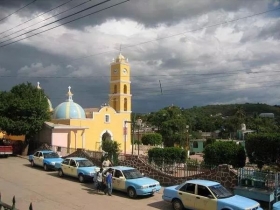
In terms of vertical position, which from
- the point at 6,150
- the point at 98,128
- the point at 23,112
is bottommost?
the point at 6,150

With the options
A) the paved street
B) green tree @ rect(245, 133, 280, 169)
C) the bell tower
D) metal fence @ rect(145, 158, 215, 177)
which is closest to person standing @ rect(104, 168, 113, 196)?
the paved street

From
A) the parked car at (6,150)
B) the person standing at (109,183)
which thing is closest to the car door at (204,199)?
the person standing at (109,183)

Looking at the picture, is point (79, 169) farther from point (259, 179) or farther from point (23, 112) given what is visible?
point (23, 112)

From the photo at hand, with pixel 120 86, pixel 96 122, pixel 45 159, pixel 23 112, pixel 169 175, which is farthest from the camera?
pixel 120 86

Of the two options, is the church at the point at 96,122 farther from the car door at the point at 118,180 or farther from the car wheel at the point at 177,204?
the car wheel at the point at 177,204

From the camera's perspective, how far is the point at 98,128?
135 feet

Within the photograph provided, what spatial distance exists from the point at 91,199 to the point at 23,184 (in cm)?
508

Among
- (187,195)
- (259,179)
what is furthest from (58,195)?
(259,179)

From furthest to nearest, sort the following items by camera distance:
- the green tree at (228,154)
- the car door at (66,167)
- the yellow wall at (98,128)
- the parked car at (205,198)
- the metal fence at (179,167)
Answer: the yellow wall at (98,128), the green tree at (228,154), the car door at (66,167), the metal fence at (179,167), the parked car at (205,198)

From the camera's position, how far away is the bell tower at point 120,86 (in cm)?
4638

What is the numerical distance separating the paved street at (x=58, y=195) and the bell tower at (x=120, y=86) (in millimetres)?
26628

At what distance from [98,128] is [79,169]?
73.8ft

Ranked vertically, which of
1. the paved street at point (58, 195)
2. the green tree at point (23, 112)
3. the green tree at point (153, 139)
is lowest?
the paved street at point (58, 195)

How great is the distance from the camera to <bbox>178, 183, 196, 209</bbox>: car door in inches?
489
